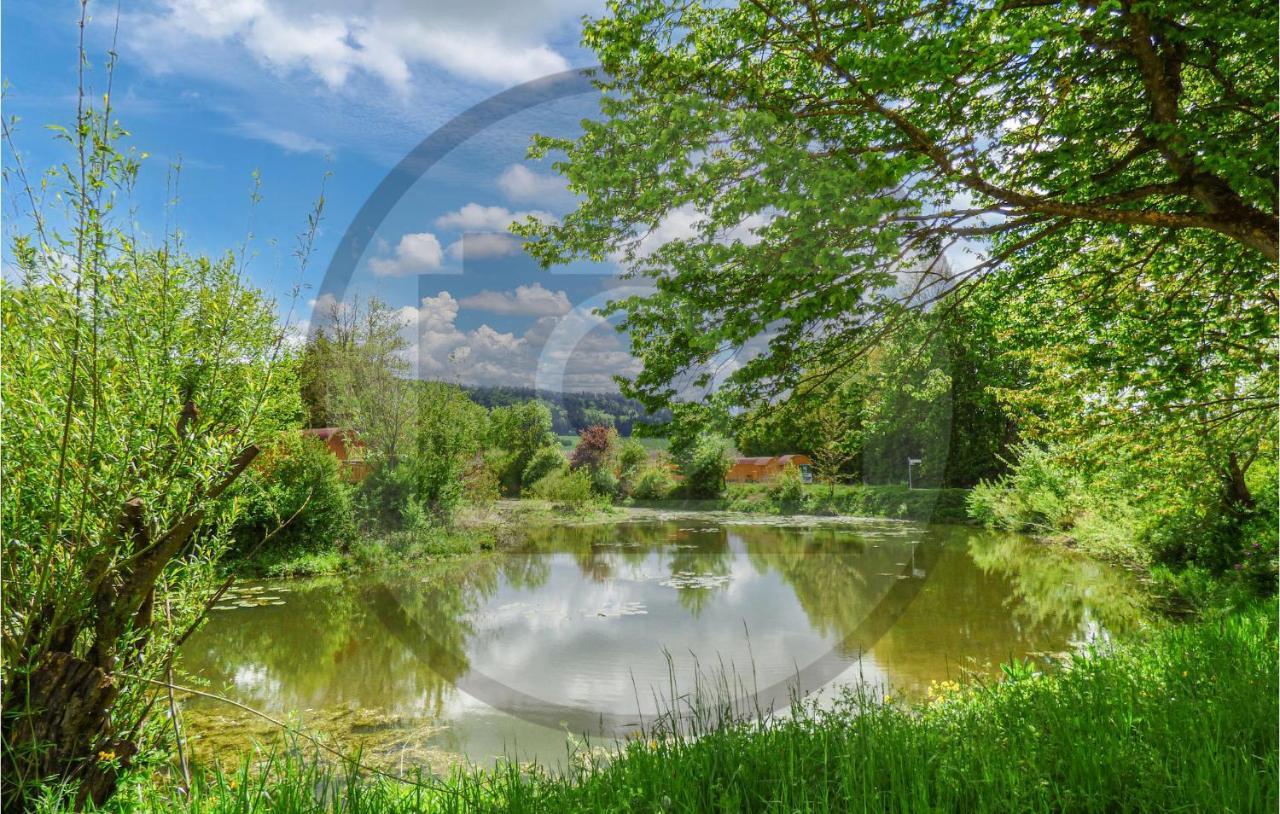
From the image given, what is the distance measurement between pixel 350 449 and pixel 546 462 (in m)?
2.43

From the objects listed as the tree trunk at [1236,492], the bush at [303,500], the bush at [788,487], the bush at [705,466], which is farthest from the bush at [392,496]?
the tree trunk at [1236,492]

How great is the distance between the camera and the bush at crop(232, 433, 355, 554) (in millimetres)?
8547

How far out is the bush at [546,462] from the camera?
4535mm

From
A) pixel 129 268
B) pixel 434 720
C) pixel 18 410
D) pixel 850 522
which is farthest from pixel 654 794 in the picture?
pixel 850 522

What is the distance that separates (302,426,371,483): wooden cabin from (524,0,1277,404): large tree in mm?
2904

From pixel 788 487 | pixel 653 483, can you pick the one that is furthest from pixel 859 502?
pixel 653 483

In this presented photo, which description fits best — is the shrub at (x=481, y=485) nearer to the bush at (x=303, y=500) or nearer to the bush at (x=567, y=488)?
the bush at (x=567, y=488)

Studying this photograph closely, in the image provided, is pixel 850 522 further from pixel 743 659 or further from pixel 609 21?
pixel 609 21

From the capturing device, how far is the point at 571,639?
230 inches

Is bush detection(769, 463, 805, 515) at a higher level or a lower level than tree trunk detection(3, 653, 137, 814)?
higher

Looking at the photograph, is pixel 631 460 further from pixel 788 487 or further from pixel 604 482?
pixel 788 487

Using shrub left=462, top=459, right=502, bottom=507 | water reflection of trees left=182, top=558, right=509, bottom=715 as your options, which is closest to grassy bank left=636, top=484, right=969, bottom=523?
shrub left=462, top=459, right=502, bottom=507

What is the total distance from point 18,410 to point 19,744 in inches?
45.3

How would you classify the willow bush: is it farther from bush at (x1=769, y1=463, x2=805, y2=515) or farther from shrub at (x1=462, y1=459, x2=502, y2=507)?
bush at (x1=769, y1=463, x2=805, y2=515)
